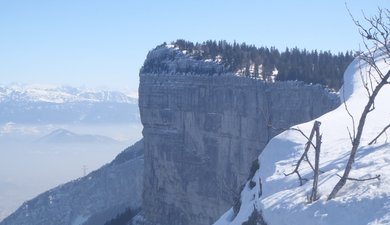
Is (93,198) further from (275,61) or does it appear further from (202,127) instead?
(275,61)

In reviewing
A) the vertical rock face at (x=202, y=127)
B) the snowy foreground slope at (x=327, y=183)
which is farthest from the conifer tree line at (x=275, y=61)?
the snowy foreground slope at (x=327, y=183)

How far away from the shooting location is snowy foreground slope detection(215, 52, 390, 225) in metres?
16.2

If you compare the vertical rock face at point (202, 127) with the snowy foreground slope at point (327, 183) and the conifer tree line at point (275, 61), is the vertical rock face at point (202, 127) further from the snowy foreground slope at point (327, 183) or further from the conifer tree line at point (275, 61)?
the snowy foreground slope at point (327, 183)

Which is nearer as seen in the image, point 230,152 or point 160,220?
point 230,152

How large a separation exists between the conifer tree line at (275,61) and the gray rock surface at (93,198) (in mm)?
38185

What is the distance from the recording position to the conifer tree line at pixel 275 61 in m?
54.5

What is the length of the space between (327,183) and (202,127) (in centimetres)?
4399

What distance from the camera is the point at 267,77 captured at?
56656 mm

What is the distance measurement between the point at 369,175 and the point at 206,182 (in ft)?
145

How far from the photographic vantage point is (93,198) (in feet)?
377

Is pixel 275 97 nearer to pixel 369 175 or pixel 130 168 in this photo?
pixel 369 175

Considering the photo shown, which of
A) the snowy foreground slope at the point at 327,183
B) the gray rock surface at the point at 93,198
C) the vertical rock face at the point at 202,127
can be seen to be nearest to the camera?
the snowy foreground slope at the point at 327,183

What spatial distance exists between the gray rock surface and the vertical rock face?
1339 inches

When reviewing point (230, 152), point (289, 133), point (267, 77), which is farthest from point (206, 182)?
point (289, 133)
